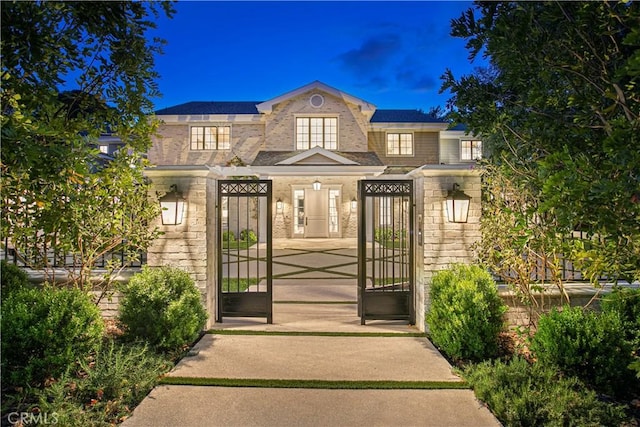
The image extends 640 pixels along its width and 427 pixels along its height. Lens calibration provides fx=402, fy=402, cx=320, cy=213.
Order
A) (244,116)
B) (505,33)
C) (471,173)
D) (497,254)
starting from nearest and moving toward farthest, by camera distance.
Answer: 1. (505,33)
2. (497,254)
3. (471,173)
4. (244,116)

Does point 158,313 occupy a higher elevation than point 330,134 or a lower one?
lower

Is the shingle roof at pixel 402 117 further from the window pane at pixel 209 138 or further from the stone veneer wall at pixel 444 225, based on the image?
the stone veneer wall at pixel 444 225

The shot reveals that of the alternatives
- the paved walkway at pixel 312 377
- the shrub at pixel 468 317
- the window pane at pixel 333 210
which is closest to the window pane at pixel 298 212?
the window pane at pixel 333 210

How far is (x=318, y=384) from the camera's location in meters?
4.03

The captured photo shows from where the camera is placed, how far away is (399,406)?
358 centimetres

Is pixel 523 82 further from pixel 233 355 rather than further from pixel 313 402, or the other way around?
pixel 233 355

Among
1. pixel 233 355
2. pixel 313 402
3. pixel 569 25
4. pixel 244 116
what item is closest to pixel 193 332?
pixel 233 355

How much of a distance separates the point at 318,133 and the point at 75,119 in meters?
16.1

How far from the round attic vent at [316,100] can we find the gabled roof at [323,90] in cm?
34

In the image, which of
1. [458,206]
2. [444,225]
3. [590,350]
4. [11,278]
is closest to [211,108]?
[11,278]

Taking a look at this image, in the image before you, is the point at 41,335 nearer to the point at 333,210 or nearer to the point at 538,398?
the point at 538,398

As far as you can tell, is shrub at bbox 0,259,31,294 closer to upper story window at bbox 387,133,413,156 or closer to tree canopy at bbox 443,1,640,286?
tree canopy at bbox 443,1,640,286

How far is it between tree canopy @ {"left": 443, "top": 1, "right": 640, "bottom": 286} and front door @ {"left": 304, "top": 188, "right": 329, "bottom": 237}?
16.2 meters

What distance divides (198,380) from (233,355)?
0.76 meters
